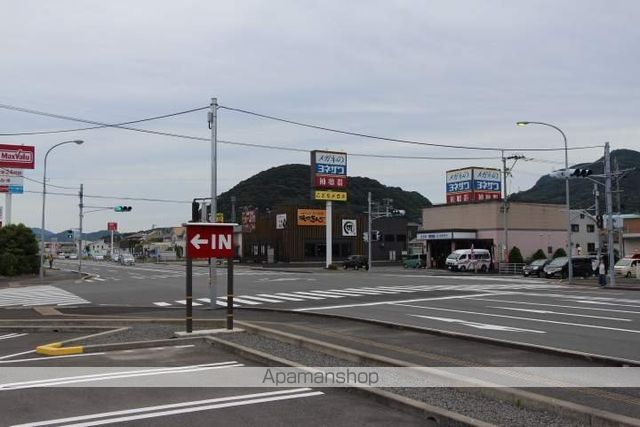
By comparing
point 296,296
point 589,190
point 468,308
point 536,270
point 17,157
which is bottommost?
point 296,296

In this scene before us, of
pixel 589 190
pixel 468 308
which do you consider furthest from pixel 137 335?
pixel 589 190

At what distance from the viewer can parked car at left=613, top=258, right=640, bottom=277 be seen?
158 feet

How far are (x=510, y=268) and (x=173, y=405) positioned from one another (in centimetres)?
5552

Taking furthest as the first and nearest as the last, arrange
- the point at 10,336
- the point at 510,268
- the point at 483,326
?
1. the point at 510,268
2. the point at 483,326
3. the point at 10,336

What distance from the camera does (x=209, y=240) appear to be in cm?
1422

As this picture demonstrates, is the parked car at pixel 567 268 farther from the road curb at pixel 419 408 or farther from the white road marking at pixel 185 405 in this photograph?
the white road marking at pixel 185 405

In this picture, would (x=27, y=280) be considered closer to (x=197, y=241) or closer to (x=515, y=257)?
(x=197, y=241)

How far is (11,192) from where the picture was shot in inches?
2413

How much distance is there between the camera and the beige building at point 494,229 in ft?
219

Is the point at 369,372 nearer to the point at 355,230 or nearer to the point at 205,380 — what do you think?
the point at 205,380

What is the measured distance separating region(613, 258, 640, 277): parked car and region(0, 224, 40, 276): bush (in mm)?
46764

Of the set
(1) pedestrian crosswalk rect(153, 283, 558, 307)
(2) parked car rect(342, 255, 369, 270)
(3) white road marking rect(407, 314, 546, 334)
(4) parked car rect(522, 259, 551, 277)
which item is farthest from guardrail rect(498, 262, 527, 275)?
(3) white road marking rect(407, 314, 546, 334)

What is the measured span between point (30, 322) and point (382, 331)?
9502mm

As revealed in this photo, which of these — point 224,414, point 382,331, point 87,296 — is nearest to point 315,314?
point 382,331
